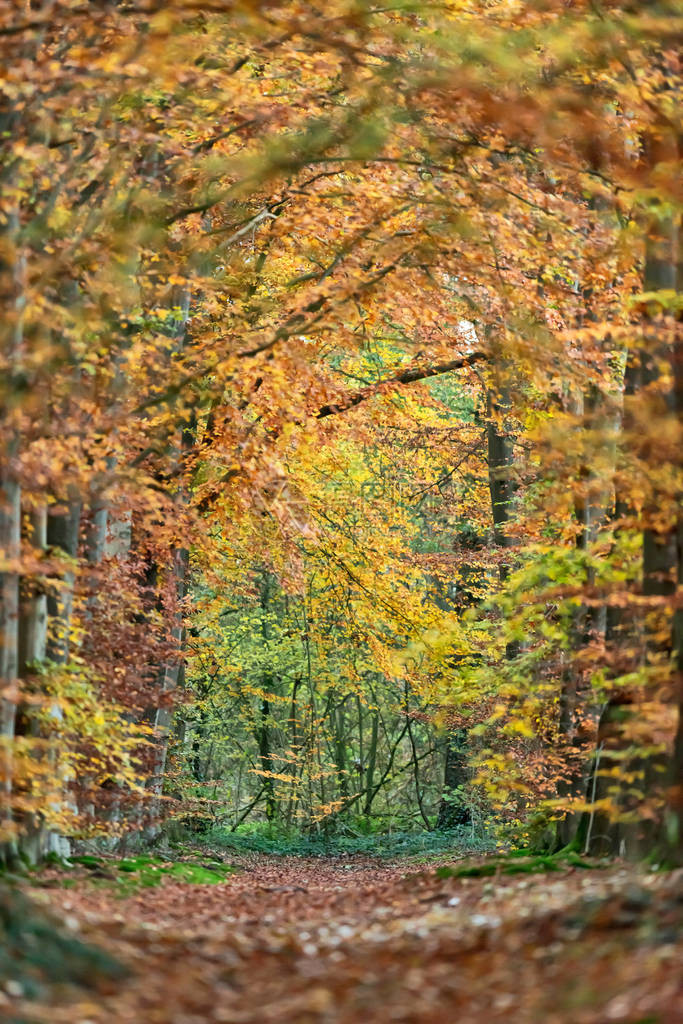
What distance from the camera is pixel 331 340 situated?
14.8 m

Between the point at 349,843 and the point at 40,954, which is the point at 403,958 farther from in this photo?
the point at 349,843

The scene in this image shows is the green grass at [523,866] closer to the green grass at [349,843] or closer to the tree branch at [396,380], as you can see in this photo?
the tree branch at [396,380]

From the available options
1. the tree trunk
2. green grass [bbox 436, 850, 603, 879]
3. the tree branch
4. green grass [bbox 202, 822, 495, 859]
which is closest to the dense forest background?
the tree branch

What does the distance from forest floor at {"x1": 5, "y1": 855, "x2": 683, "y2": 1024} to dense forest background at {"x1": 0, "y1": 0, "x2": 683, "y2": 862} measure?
938 mm

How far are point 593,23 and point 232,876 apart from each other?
37.4 feet

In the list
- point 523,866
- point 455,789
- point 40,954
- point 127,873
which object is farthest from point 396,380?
point 40,954

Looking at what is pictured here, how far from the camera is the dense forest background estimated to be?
8.46 m

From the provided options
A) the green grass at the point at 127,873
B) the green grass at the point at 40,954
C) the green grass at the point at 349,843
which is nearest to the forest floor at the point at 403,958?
the green grass at the point at 40,954

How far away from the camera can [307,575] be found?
24938mm

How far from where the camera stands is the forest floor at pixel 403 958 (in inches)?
207

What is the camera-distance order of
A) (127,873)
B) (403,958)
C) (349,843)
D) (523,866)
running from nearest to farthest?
(403,958)
(523,866)
(127,873)
(349,843)

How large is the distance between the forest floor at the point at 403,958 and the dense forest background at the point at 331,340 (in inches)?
36.9

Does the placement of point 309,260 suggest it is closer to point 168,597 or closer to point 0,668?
point 168,597

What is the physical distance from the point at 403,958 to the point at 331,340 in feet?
30.7
